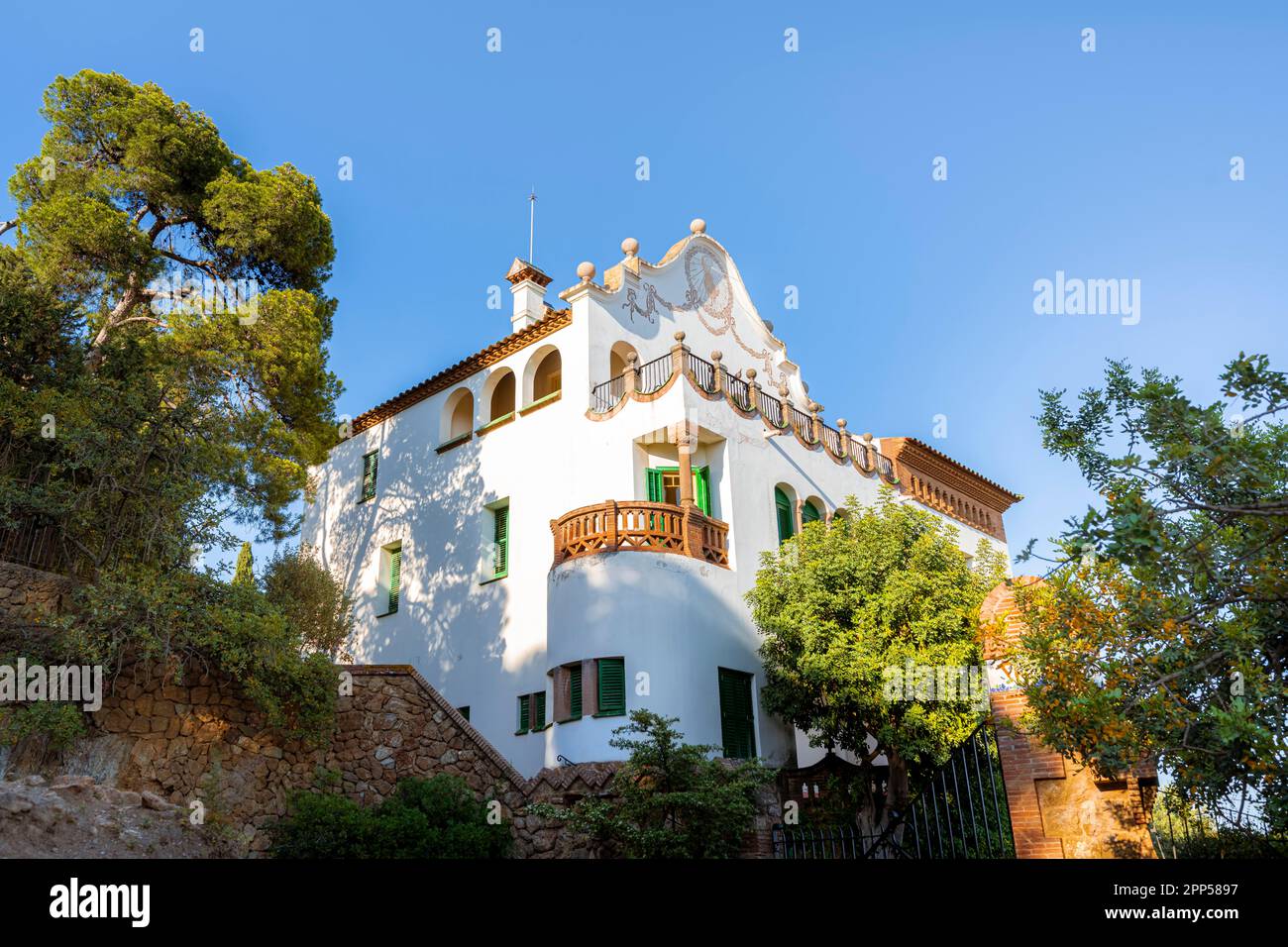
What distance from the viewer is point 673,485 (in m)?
20.5

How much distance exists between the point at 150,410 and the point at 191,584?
10.6ft

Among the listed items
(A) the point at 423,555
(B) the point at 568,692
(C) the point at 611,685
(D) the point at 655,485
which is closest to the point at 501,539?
(A) the point at 423,555

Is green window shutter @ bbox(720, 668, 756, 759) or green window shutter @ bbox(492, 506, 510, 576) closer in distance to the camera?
green window shutter @ bbox(720, 668, 756, 759)

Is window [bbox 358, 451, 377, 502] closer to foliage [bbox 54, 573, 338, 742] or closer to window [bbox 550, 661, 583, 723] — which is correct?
window [bbox 550, 661, 583, 723]

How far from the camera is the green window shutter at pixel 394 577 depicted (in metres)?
24.0

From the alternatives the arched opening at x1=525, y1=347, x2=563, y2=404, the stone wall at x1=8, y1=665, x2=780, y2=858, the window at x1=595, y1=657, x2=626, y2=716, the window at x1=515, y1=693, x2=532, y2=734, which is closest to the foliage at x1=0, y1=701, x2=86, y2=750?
the stone wall at x1=8, y1=665, x2=780, y2=858

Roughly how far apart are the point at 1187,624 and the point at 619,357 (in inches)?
609

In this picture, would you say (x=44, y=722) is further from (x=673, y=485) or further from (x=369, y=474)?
(x=369, y=474)

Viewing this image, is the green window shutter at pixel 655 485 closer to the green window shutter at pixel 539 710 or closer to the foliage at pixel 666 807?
the green window shutter at pixel 539 710

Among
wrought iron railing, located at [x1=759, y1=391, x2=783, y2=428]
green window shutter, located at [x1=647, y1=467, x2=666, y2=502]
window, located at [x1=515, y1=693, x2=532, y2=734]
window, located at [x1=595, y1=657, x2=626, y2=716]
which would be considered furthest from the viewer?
wrought iron railing, located at [x1=759, y1=391, x2=783, y2=428]

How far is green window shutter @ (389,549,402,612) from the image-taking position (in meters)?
24.0

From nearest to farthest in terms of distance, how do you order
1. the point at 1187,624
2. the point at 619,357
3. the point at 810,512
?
the point at 1187,624 < the point at 619,357 < the point at 810,512

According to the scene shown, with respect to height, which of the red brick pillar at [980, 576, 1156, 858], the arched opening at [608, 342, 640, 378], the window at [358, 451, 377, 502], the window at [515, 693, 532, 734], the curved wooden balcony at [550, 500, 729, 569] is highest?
the arched opening at [608, 342, 640, 378]
